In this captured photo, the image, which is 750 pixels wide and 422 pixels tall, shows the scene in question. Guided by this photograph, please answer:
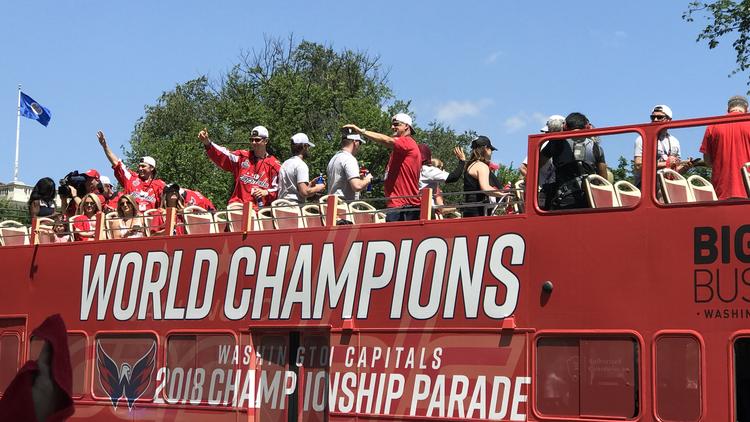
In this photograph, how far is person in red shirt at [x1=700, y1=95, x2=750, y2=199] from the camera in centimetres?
953

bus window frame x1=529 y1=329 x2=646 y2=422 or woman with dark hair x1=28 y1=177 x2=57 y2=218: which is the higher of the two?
woman with dark hair x1=28 y1=177 x2=57 y2=218

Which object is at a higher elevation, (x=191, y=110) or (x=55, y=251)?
(x=191, y=110)

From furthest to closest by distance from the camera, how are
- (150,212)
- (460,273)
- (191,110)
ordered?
(191,110) < (150,212) < (460,273)

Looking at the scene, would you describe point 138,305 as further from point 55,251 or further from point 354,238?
point 354,238

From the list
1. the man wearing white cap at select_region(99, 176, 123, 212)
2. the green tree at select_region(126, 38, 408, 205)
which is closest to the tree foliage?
the green tree at select_region(126, 38, 408, 205)

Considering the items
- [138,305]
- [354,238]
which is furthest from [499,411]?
[138,305]

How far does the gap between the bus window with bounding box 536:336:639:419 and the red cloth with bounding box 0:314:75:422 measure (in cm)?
638

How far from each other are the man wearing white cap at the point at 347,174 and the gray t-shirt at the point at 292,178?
1.51ft

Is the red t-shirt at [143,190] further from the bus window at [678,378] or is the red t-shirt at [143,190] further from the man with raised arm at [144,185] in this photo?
the bus window at [678,378]

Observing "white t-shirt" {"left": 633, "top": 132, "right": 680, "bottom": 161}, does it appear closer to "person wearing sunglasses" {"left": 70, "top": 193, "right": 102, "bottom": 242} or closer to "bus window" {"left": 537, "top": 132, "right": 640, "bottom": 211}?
"bus window" {"left": 537, "top": 132, "right": 640, "bottom": 211}

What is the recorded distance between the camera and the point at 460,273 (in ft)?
35.0

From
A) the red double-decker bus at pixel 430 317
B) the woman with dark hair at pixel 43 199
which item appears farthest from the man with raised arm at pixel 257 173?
the woman with dark hair at pixel 43 199

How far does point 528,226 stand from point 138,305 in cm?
530

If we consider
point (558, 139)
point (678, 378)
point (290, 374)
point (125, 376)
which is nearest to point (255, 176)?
point (125, 376)
